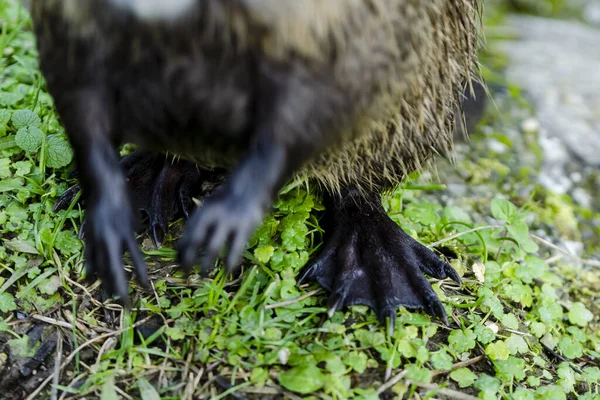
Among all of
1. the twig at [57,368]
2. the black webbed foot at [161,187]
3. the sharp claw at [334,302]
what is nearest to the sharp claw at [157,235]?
the black webbed foot at [161,187]

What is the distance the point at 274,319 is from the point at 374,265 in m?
0.40

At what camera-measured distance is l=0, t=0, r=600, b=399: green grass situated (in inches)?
73.5

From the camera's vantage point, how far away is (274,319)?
1964 mm

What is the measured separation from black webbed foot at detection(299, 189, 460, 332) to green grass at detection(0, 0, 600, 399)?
4 cm

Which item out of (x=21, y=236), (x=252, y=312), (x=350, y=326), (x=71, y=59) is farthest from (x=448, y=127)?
(x=21, y=236)

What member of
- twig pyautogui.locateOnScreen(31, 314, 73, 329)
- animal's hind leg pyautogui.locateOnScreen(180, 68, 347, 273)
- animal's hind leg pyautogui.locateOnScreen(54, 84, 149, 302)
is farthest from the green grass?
animal's hind leg pyautogui.locateOnScreen(180, 68, 347, 273)

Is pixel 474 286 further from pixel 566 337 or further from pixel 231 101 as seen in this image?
pixel 231 101

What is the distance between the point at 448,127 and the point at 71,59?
1231 mm

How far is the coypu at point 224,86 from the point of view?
1.48 metres

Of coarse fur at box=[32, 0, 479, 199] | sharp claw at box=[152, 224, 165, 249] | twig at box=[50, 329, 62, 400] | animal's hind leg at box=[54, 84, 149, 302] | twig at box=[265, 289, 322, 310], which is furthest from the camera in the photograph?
sharp claw at box=[152, 224, 165, 249]

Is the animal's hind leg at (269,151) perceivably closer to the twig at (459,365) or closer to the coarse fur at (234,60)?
the coarse fur at (234,60)

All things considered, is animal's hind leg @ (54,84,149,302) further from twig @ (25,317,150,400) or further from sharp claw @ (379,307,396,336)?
sharp claw @ (379,307,396,336)

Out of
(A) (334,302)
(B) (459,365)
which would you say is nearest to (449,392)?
(B) (459,365)

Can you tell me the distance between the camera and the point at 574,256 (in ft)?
9.03
